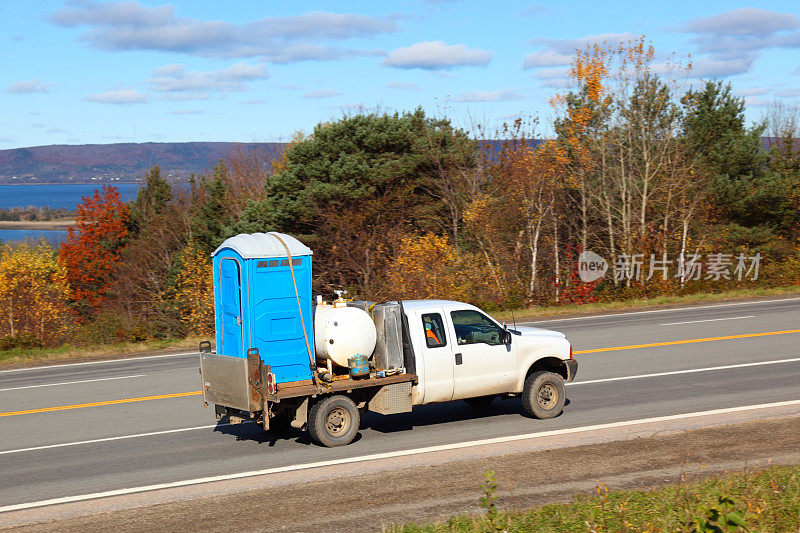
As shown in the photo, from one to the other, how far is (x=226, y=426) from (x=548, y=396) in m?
5.19

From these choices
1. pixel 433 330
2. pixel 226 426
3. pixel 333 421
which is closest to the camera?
pixel 333 421

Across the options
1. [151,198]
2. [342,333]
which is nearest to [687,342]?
[342,333]

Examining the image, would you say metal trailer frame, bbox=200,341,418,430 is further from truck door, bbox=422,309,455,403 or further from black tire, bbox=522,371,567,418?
black tire, bbox=522,371,567,418

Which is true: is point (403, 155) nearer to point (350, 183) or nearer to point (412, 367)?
point (350, 183)

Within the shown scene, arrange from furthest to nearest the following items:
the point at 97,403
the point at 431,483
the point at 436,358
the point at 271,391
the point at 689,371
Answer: the point at 689,371 → the point at 97,403 → the point at 436,358 → the point at 271,391 → the point at 431,483

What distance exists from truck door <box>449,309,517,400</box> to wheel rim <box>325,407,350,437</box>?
1.70 metres

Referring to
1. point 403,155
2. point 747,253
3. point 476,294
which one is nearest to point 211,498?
point 476,294

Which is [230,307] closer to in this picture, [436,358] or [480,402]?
[436,358]

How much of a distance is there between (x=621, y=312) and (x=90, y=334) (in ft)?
59.4

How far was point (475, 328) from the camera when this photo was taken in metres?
12.2

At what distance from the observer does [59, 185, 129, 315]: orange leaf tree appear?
230 feet

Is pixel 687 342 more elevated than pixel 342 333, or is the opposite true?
pixel 342 333

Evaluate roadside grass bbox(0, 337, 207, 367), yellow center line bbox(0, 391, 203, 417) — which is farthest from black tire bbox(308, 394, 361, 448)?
roadside grass bbox(0, 337, 207, 367)

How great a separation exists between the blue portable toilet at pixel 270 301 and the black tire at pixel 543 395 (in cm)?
353
